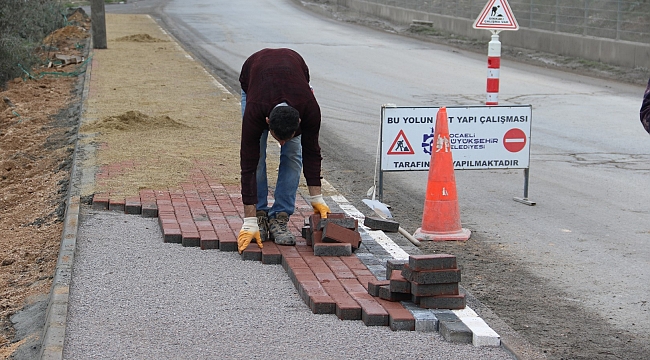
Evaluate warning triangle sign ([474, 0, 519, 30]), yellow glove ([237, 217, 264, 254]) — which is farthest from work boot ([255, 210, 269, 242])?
warning triangle sign ([474, 0, 519, 30])

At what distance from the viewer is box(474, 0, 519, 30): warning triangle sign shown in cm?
1179

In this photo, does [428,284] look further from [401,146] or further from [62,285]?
[401,146]

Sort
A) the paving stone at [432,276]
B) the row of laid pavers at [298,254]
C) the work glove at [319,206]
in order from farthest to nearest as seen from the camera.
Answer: the work glove at [319,206], the paving stone at [432,276], the row of laid pavers at [298,254]

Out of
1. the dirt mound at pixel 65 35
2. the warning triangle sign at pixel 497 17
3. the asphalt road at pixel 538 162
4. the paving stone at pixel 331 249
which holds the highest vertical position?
the warning triangle sign at pixel 497 17

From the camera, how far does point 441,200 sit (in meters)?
7.45

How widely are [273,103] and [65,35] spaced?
23.3 meters

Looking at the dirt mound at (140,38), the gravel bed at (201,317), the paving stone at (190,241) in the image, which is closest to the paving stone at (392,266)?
the gravel bed at (201,317)

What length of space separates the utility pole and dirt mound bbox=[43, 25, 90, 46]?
225cm

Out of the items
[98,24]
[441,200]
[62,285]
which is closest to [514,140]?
[441,200]

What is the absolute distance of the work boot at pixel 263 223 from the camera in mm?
6777

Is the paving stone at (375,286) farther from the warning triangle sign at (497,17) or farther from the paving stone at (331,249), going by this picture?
the warning triangle sign at (497,17)

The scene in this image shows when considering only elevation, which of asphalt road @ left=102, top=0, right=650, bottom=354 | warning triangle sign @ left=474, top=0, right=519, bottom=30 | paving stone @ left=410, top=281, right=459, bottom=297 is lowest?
asphalt road @ left=102, top=0, right=650, bottom=354

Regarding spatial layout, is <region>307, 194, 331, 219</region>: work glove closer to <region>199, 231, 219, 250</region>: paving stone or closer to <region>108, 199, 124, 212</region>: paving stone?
<region>199, 231, 219, 250</region>: paving stone

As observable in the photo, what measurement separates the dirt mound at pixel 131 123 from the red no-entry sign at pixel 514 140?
15.8 feet
